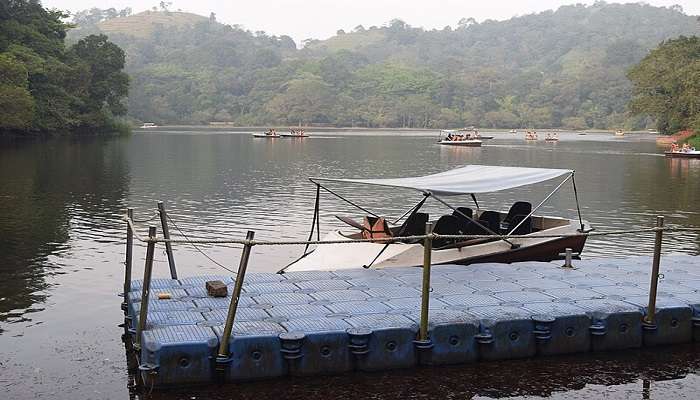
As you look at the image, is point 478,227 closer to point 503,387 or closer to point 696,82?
point 503,387

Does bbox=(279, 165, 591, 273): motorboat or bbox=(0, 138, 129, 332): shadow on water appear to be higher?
bbox=(279, 165, 591, 273): motorboat

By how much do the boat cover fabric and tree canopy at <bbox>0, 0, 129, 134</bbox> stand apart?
196 ft

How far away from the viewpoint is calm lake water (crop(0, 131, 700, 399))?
472 inches

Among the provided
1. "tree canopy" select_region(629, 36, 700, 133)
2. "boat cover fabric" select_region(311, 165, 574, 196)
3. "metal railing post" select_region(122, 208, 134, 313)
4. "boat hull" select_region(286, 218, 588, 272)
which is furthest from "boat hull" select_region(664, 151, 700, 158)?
"metal railing post" select_region(122, 208, 134, 313)

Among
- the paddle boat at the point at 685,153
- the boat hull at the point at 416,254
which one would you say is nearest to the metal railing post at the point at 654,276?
the boat hull at the point at 416,254

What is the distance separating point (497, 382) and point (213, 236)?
16.0 meters

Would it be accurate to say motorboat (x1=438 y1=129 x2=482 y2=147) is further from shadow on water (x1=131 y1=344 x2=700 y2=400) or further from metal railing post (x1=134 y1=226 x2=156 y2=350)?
metal railing post (x1=134 y1=226 x2=156 y2=350)

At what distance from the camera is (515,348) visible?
12.9m

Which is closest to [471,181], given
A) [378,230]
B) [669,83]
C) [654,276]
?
[378,230]

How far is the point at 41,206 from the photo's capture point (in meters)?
32.5

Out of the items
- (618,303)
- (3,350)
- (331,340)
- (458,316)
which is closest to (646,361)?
(618,303)

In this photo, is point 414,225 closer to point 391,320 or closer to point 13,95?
point 391,320

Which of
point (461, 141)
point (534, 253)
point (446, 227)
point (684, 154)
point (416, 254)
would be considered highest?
point (446, 227)

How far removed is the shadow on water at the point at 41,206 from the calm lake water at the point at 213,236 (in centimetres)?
8
